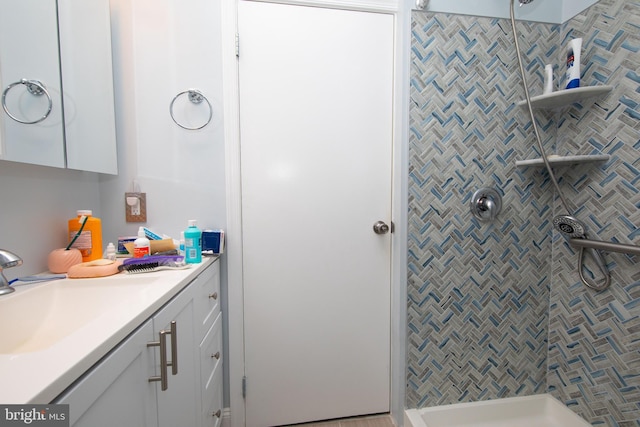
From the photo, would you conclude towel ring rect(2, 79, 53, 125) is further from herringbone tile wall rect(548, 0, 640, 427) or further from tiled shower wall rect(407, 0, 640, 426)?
herringbone tile wall rect(548, 0, 640, 427)

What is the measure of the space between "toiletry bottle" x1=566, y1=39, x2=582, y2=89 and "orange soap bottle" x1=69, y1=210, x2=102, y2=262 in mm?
2075

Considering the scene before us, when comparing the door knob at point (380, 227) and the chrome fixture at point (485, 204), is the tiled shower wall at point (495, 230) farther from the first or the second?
the door knob at point (380, 227)

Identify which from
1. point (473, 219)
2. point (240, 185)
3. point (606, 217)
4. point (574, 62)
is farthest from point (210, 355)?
point (574, 62)

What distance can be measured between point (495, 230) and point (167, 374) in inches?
57.4

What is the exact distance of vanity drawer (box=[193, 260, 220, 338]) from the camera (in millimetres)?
927

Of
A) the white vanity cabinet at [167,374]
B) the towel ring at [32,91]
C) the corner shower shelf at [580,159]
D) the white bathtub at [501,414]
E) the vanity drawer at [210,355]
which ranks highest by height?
the towel ring at [32,91]

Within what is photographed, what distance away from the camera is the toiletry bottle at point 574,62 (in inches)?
43.7

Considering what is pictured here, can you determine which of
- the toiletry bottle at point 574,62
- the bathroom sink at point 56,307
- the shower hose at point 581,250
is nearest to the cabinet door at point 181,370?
the bathroom sink at point 56,307

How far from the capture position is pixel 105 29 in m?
1.11

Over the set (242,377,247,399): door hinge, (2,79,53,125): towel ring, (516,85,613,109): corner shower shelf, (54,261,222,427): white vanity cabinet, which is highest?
(516,85,613,109): corner shower shelf

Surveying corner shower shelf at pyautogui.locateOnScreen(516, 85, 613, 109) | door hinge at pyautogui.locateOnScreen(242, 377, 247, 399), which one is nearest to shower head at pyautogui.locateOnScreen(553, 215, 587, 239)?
corner shower shelf at pyautogui.locateOnScreen(516, 85, 613, 109)

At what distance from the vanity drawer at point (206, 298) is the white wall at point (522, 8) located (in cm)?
155

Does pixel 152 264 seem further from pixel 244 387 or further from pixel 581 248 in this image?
pixel 581 248

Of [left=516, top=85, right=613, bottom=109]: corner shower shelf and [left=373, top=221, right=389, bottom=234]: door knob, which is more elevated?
[left=516, top=85, right=613, bottom=109]: corner shower shelf
